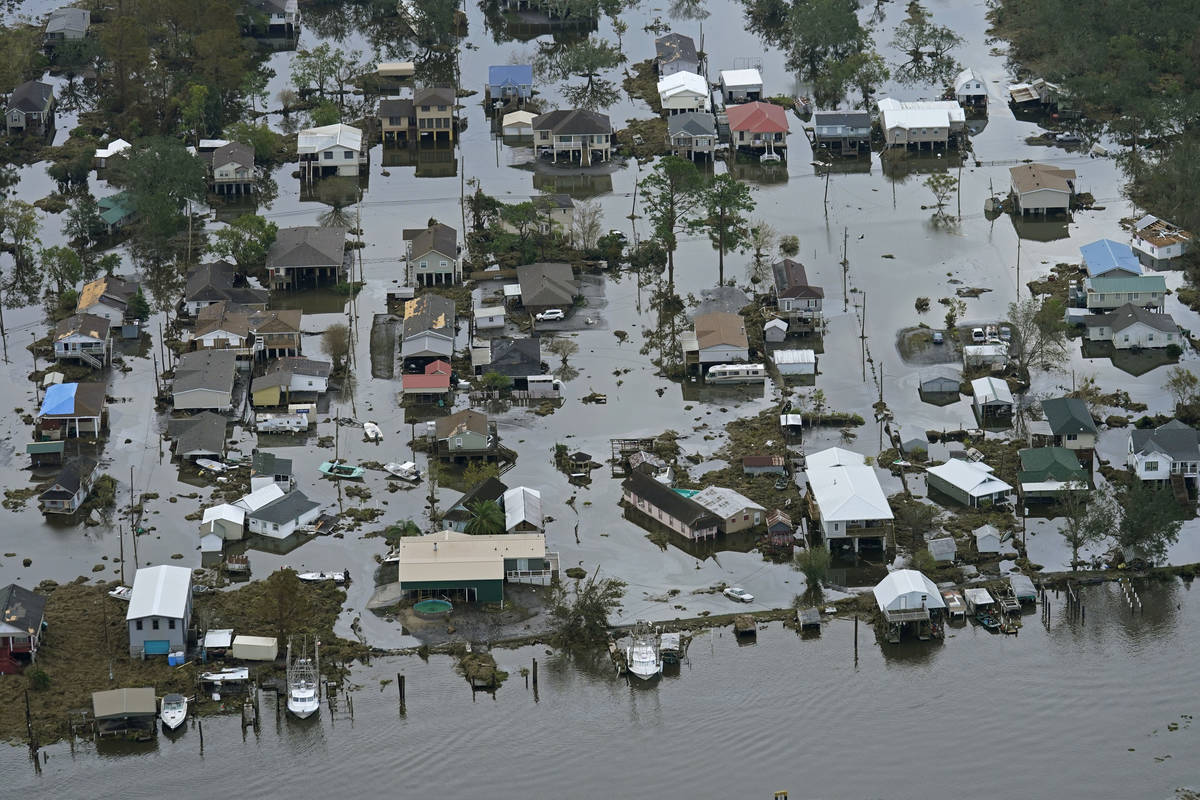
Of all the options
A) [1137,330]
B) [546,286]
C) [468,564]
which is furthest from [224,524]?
[1137,330]

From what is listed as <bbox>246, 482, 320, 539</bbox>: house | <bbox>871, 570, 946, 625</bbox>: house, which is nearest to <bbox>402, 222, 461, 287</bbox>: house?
<bbox>246, 482, 320, 539</bbox>: house

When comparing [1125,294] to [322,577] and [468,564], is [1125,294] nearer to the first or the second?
[468,564]

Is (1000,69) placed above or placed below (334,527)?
above

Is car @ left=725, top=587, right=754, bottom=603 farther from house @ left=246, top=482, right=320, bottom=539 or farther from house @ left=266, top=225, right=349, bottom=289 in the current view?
house @ left=266, top=225, right=349, bottom=289

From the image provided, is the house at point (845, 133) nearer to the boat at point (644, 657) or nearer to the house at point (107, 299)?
the house at point (107, 299)

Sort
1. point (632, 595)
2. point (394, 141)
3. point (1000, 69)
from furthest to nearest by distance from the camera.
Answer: point (1000, 69)
point (394, 141)
point (632, 595)

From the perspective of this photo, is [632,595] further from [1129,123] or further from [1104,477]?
[1129,123]

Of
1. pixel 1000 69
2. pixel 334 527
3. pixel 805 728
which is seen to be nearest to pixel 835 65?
pixel 1000 69

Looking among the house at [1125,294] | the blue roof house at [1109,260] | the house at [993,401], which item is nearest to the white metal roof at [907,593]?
the house at [993,401]
